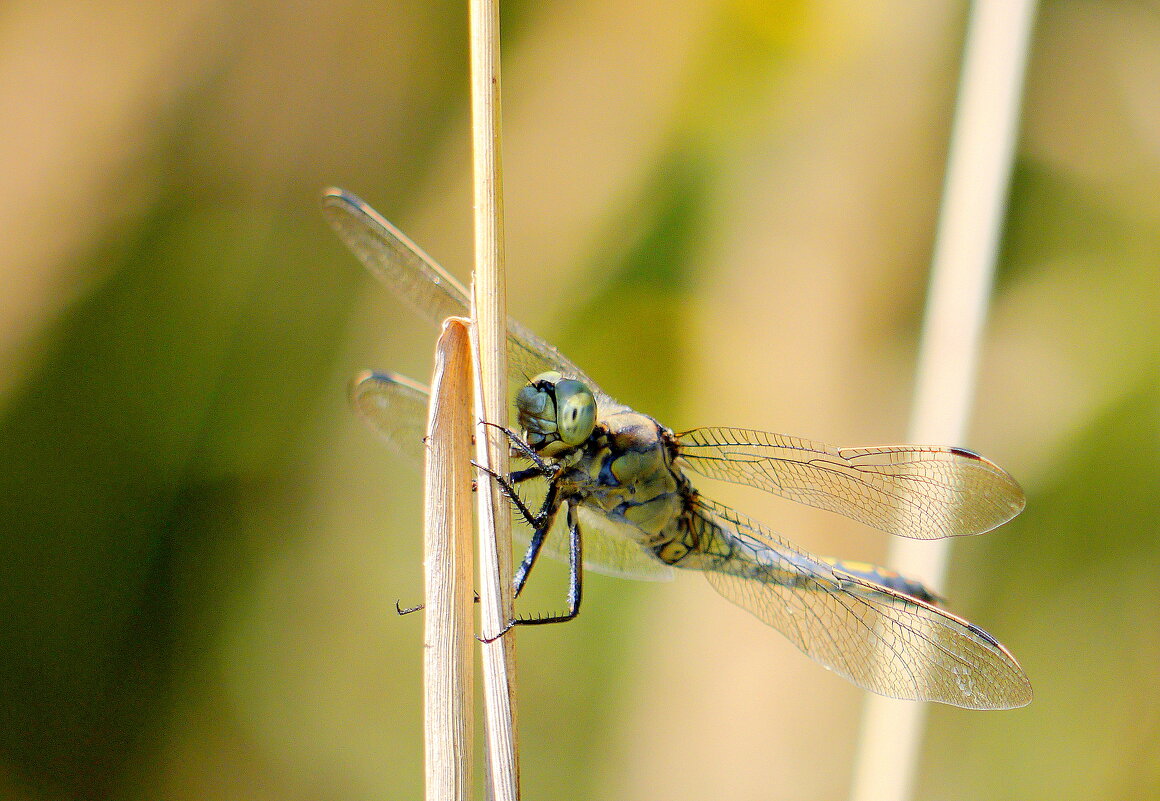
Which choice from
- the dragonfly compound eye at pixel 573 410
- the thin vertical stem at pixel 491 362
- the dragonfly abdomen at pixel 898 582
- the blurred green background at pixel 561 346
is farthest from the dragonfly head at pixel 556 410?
the blurred green background at pixel 561 346

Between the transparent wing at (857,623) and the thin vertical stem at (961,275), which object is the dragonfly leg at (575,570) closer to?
the transparent wing at (857,623)

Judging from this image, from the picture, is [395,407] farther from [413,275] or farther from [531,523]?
[531,523]

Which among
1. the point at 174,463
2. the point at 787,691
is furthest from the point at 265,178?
the point at 787,691

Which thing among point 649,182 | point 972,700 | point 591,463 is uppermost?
point 649,182

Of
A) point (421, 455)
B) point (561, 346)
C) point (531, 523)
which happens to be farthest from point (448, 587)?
point (561, 346)

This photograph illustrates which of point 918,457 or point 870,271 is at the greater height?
point 870,271

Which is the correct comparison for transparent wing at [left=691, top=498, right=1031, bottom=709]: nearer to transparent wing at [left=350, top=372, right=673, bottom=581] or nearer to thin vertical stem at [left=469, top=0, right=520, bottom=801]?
transparent wing at [left=350, top=372, right=673, bottom=581]

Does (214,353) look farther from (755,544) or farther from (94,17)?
(755,544)
